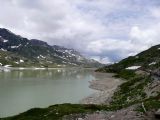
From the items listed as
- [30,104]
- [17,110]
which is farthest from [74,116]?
[30,104]

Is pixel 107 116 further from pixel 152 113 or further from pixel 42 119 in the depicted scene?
pixel 42 119

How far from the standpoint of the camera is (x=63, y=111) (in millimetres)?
47906

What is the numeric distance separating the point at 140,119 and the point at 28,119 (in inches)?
698

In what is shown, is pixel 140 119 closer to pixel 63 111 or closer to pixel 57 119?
pixel 57 119

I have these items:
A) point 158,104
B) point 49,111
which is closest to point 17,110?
point 49,111

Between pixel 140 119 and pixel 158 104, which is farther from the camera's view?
pixel 158 104

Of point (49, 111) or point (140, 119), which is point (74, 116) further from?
point (140, 119)

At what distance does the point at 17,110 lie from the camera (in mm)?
76250

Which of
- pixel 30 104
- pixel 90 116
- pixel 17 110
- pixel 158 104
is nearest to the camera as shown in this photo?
pixel 158 104

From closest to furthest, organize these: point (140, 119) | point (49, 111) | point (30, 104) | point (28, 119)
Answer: point (140, 119) → point (28, 119) → point (49, 111) → point (30, 104)

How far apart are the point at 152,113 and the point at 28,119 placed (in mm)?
18396

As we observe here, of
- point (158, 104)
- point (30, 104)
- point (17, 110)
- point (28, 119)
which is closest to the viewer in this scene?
point (158, 104)

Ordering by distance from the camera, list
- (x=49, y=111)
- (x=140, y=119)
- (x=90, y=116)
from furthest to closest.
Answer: (x=49, y=111), (x=90, y=116), (x=140, y=119)

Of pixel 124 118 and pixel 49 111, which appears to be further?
pixel 49 111
